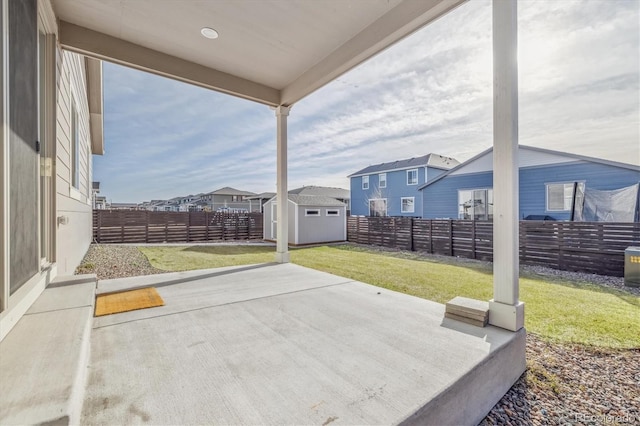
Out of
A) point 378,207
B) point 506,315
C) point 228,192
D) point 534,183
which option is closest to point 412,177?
point 378,207

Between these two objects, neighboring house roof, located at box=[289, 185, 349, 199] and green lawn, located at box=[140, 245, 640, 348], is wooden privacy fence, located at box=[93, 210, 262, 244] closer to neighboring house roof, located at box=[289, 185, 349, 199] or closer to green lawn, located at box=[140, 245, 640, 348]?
green lawn, located at box=[140, 245, 640, 348]

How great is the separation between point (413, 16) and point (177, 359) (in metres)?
3.66

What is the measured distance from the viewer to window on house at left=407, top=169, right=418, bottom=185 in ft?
59.0

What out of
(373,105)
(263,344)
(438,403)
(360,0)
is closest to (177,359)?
(263,344)

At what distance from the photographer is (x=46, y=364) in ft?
4.49

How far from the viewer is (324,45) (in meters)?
3.81

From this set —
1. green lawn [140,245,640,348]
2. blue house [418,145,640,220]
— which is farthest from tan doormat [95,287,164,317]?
blue house [418,145,640,220]

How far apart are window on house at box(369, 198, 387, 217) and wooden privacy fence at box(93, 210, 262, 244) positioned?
8957mm

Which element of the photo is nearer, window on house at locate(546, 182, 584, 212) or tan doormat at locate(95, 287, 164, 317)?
tan doormat at locate(95, 287, 164, 317)

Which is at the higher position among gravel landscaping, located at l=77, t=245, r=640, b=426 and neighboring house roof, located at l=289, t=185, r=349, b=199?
neighboring house roof, located at l=289, t=185, r=349, b=199

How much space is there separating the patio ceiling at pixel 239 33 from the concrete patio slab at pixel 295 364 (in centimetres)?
302

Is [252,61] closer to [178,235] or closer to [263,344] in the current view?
[263,344]

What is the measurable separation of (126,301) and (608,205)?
10.8 m

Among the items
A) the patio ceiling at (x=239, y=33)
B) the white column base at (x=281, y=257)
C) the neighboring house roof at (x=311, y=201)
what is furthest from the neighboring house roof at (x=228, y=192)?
the patio ceiling at (x=239, y=33)
